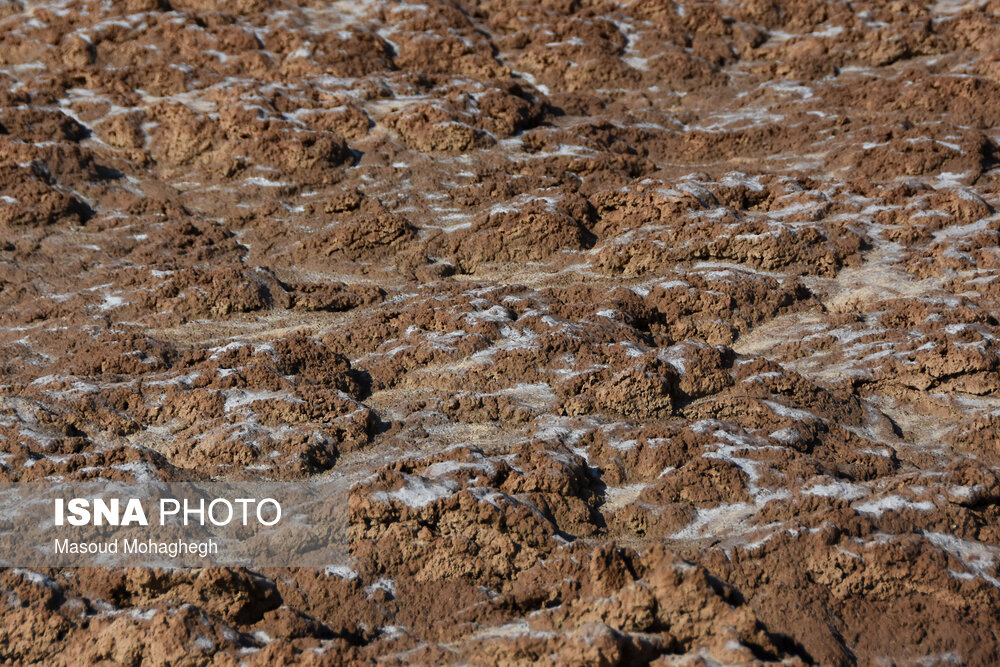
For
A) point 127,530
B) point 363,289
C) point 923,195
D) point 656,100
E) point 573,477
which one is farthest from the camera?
point 656,100

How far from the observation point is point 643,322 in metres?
12.0

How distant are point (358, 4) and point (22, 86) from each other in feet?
24.1

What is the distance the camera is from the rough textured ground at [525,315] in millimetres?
7094

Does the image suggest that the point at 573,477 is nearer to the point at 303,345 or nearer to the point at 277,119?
the point at 303,345

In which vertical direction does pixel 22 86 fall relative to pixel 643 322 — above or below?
above

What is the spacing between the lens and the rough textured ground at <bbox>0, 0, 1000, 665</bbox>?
709 centimetres

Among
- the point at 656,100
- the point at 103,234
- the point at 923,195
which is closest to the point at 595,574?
the point at 923,195

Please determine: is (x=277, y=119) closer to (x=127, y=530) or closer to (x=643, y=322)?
(x=643, y=322)

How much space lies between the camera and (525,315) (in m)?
11.6

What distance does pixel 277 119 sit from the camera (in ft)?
53.0

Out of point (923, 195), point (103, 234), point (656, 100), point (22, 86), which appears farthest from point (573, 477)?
point (22, 86)

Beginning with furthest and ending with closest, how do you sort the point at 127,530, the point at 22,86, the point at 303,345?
1. the point at 22,86
2. the point at 303,345
3. the point at 127,530

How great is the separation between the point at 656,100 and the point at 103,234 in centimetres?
1096

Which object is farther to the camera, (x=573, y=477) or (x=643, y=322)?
(x=643, y=322)
